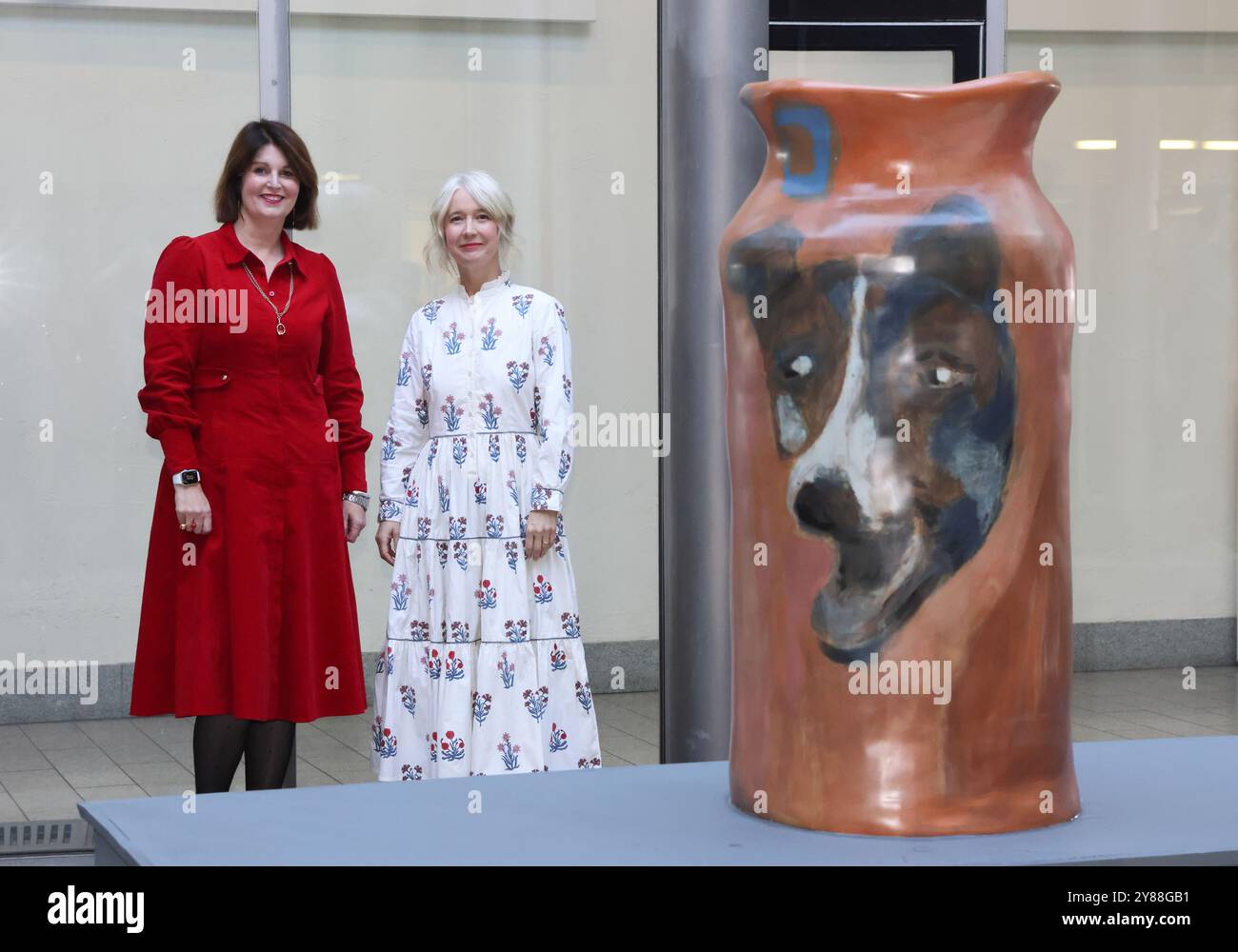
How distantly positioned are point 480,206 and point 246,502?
778 mm

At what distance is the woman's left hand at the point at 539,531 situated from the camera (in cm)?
346

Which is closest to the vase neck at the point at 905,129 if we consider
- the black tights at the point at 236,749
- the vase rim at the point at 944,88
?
the vase rim at the point at 944,88

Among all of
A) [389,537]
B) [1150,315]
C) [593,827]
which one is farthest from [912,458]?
[1150,315]

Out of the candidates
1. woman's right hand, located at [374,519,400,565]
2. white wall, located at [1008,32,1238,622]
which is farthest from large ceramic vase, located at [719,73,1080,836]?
white wall, located at [1008,32,1238,622]

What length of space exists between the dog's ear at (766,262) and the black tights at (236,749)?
1988 millimetres

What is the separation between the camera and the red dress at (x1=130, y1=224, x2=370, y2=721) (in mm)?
3240

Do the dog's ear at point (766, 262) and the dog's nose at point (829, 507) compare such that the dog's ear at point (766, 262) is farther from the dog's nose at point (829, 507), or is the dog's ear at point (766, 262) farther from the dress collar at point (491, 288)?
the dress collar at point (491, 288)

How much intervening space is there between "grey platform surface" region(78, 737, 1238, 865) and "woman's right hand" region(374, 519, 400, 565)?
182 centimetres

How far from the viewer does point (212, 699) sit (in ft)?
10.7

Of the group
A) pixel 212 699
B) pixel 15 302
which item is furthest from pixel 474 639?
pixel 15 302

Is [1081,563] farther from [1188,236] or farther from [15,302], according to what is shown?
[15,302]

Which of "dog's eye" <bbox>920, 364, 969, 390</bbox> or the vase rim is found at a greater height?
the vase rim

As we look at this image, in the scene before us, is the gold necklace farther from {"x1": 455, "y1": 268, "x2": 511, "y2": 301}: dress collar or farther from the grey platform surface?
the grey platform surface

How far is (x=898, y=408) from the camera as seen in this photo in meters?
1.53
